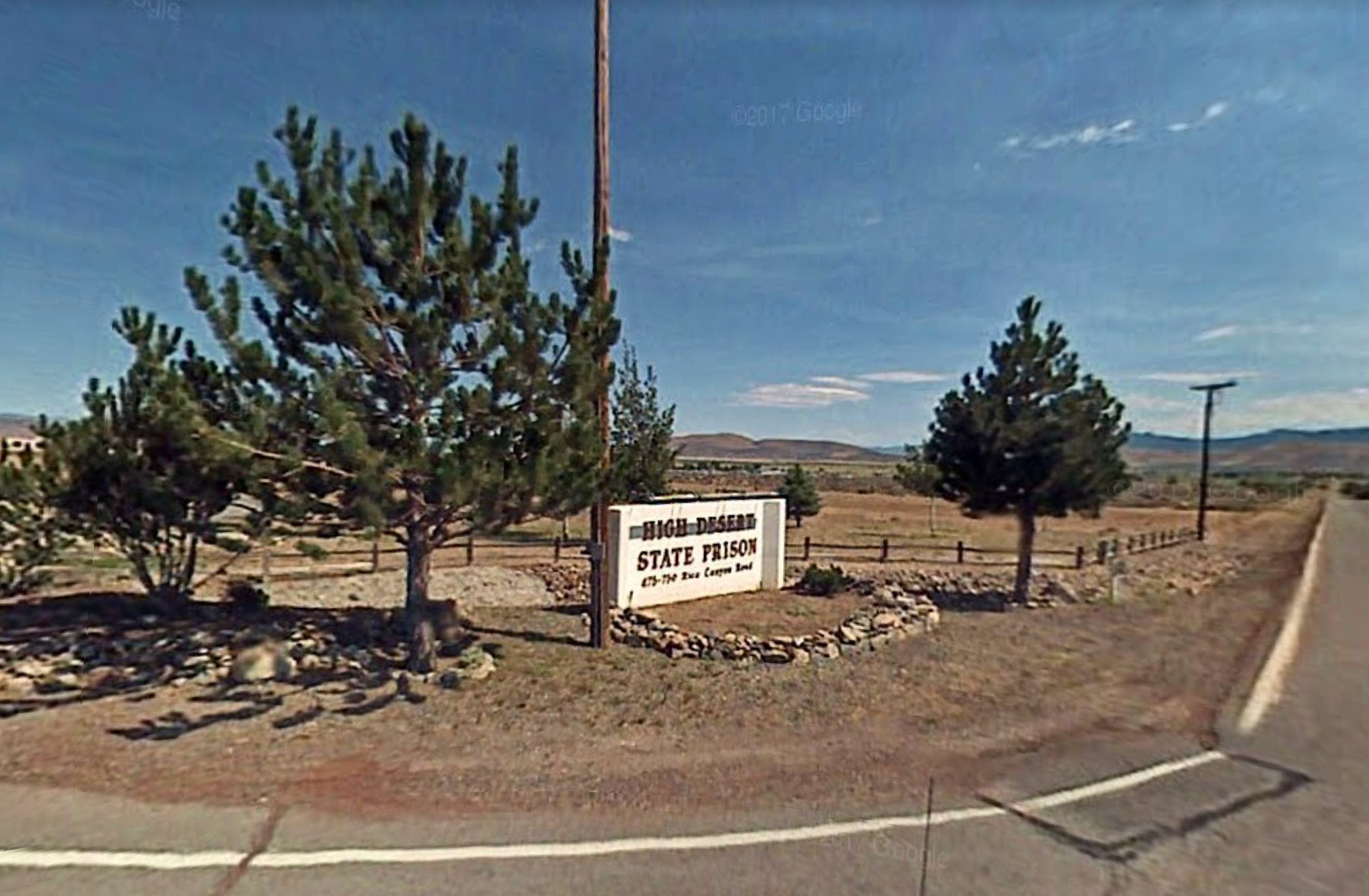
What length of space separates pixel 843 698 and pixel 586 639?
13.4 ft

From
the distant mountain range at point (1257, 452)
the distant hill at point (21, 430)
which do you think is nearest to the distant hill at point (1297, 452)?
the distant mountain range at point (1257, 452)

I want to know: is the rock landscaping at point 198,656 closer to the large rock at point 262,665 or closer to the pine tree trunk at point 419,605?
the large rock at point 262,665

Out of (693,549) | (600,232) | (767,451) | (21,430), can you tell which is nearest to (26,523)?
(21,430)

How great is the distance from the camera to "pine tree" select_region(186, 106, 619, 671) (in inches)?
291

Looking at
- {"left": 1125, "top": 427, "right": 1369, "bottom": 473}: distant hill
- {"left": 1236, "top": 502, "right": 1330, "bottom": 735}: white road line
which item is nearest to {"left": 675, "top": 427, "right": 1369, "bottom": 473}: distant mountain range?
{"left": 1125, "top": 427, "right": 1369, "bottom": 473}: distant hill

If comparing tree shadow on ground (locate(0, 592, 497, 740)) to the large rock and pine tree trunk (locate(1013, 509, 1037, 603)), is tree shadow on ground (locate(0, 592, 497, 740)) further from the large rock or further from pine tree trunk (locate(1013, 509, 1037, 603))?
pine tree trunk (locate(1013, 509, 1037, 603))

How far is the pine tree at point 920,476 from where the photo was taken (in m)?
16.9

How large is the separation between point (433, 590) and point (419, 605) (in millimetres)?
8086

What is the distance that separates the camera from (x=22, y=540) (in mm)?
10062

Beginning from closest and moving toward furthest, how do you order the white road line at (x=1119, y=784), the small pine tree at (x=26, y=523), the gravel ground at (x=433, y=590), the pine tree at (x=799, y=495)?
the white road line at (x=1119, y=784), the small pine tree at (x=26, y=523), the gravel ground at (x=433, y=590), the pine tree at (x=799, y=495)

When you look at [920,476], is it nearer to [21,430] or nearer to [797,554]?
[797,554]

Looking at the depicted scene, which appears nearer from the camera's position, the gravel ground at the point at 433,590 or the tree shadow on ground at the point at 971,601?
the gravel ground at the point at 433,590

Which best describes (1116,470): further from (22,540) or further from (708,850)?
(22,540)

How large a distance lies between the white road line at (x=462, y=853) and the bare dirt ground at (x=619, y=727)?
1.34 feet
